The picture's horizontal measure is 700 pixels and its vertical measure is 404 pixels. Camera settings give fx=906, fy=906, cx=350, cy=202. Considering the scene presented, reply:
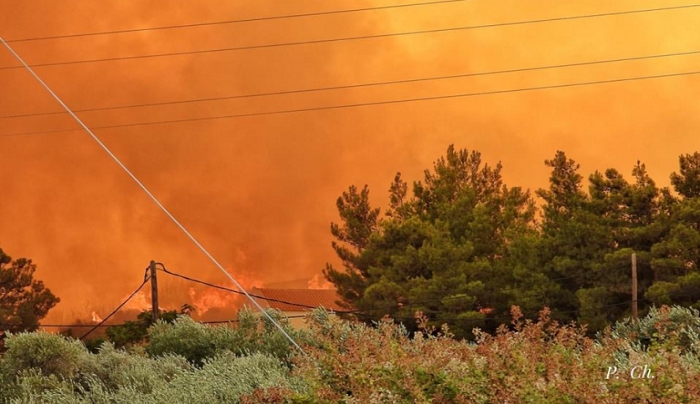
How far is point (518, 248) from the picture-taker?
35.6 meters

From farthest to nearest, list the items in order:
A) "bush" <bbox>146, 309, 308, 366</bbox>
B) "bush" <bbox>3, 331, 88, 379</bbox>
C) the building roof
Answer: the building roof < "bush" <bbox>146, 309, 308, 366</bbox> < "bush" <bbox>3, 331, 88, 379</bbox>

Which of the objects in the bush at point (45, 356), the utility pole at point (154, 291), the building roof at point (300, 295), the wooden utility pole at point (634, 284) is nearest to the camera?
the bush at point (45, 356)

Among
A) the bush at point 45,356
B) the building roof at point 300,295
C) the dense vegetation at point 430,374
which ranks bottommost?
the dense vegetation at point 430,374

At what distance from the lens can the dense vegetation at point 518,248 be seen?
3216 centimetres

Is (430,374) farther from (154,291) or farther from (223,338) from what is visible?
(154,291)

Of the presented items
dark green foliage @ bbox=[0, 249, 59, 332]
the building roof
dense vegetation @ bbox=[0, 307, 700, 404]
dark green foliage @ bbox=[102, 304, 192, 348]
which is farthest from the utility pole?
the building roof

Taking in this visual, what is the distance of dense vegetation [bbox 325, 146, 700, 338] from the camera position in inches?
1266

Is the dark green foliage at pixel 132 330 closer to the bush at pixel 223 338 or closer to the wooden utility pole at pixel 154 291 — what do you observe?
the wooden utility pole at pixel 154 291

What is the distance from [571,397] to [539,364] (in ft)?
2.79

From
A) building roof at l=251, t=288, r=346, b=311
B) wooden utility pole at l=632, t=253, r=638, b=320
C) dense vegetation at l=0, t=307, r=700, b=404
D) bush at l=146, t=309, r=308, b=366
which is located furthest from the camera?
building roof at l=251, t=288, r=346, b=311

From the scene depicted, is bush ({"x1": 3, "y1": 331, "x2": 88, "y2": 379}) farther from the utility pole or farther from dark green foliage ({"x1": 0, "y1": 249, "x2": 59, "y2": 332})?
dark green foliage ({"x1": 0, "y1": 249, "x2": 59, "y2": 332})

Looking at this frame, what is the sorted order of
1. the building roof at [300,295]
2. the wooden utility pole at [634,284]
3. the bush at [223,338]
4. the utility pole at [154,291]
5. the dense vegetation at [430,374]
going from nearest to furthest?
the dense vegetation at [430,374] < the bush at [223,338] < the utility pole at [154,291] < the wooden utility pole at [634,284] < the building roof at [300,295]

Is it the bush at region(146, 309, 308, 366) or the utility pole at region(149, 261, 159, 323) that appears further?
the utility pole at region(149, 261, 159, 323)

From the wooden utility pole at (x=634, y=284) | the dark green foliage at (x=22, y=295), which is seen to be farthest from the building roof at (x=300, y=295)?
the wooden utility pole at (x=634, y=284)
